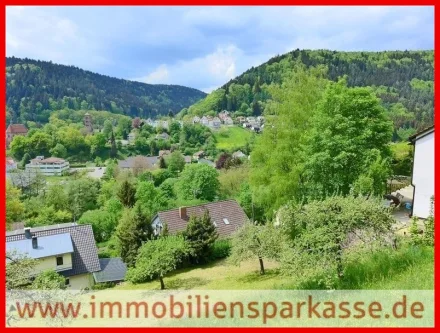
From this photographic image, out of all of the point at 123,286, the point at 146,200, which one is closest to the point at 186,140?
the point at 146,200

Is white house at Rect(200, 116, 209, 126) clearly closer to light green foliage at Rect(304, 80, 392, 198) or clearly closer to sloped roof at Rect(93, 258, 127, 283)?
sloped roof at Rect(93, 258, 127, 283)

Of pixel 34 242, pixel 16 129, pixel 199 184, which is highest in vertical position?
pixel 16 129

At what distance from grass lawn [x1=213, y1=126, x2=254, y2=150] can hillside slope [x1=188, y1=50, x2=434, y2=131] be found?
1255 cm

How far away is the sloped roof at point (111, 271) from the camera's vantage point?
83.1ft

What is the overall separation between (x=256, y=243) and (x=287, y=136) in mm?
5492

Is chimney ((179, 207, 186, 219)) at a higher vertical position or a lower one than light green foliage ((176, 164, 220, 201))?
lower

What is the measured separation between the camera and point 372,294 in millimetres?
7570

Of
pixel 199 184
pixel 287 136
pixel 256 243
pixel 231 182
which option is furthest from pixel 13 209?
pixel 287 136

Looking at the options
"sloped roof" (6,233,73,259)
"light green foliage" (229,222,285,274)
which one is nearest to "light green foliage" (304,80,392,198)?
"light green foliage" (229,222,285,274)

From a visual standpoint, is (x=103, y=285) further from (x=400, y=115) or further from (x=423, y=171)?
(x=400, y=115)

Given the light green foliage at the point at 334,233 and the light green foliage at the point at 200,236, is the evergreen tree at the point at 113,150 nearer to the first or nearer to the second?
the light green foliage at the point at 200,236

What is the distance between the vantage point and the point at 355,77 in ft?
422

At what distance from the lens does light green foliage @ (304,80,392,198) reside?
1585 cm

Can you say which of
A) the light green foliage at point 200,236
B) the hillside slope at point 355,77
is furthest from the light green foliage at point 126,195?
the hillside slope at point 355,77
